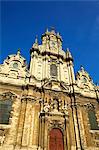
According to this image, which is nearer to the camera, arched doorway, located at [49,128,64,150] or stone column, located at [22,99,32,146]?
stone column, located at [22,99,32,146]

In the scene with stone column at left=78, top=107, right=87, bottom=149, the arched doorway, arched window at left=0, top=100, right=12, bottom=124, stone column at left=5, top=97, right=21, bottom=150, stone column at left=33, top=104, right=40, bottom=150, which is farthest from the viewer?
stone column at left=78, top=107, right=87, bottom=149

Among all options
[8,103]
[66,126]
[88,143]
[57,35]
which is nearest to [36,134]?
[66,126]

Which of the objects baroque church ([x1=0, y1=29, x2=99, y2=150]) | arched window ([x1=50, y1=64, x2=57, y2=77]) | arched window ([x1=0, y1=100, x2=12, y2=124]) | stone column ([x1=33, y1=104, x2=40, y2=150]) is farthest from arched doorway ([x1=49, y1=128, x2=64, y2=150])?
arched window ([x1=50, y1=64, x2=57, y2=77])

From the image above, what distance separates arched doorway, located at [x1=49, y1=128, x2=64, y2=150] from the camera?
15.2m

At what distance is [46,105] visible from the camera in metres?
17.3

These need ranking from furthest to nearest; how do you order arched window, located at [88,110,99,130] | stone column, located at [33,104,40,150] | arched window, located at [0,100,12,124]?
arched window, located at [88,110,99,130]
arched window, located at [0,100,12,124]
stone column, located at [33,104,40,150]

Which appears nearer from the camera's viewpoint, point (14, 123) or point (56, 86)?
point (14, 123)

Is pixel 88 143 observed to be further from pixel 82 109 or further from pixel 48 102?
pixel 48 102

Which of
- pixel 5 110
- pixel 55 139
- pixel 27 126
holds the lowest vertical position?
pixel 55 139

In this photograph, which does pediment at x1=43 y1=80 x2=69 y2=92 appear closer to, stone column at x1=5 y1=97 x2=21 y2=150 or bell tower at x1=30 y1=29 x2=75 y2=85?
bell tower at x1=30 y1=29 x2=75 y2=85

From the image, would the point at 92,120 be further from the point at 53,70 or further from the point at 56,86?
the point at 53,70

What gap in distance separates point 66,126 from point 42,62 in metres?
9.53

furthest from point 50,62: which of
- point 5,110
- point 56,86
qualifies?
point 5,110

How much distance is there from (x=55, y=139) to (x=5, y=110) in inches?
222
